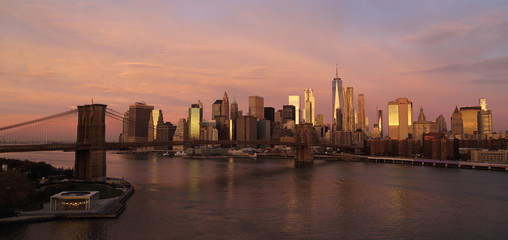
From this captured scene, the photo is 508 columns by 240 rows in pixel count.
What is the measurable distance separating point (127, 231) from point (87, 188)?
1570 cm

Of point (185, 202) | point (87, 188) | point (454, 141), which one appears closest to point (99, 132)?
point (87, 188)

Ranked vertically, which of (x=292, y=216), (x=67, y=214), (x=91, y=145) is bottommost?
(x=292, y=216)

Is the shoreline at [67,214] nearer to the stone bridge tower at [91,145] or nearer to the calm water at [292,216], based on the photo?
the calm water at [292,216]

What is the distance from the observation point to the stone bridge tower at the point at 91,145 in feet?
141

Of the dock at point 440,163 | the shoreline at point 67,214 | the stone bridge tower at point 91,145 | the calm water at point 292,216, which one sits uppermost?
the stone bridge tower at point 91,145

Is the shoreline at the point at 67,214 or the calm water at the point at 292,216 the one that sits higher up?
the shoreline at the point at 67,214

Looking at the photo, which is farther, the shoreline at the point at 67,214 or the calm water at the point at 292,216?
the shoreline at the point at 67,214

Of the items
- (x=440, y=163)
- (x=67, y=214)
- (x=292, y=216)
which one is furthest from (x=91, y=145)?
(x=440, y=163)

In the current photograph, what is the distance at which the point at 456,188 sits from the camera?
51.7m

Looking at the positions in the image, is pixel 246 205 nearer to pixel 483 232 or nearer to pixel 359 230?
pixel 359 230

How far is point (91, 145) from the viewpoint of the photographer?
42.9 metres

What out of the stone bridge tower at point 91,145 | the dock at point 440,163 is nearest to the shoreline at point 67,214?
the stone bridge tower at point 91,145

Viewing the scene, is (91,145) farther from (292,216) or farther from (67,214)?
(292,216)

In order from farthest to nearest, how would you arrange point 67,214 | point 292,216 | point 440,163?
point 440,163 < point 292,216 < point 67,214
